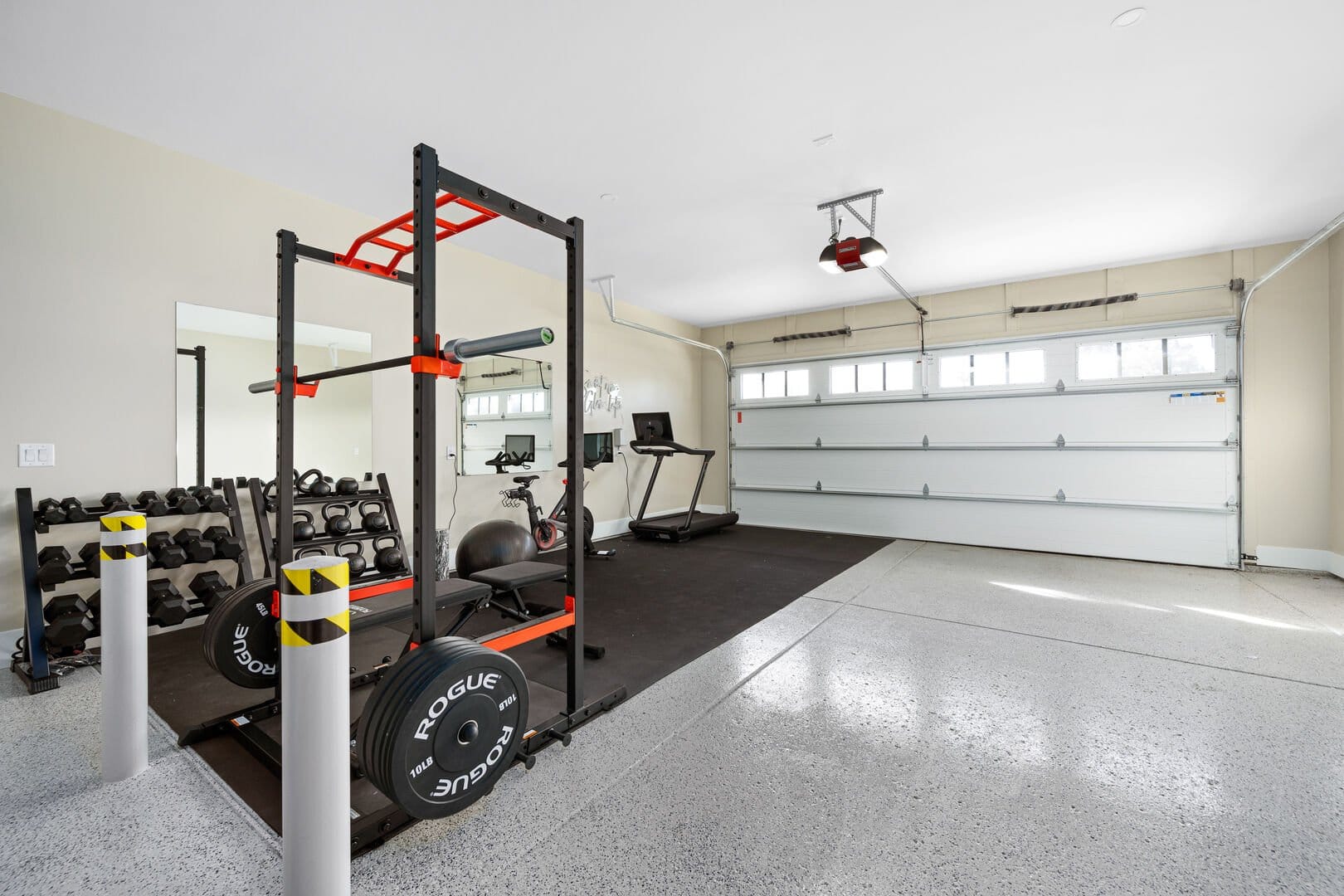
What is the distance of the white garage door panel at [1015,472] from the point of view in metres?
5.42

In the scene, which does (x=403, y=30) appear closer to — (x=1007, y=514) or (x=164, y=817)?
(x=164, y=817)

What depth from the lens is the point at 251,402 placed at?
3.74m

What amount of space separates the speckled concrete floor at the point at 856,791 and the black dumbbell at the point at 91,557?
0.50m

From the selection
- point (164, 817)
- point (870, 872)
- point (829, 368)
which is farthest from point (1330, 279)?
point (164, 817)

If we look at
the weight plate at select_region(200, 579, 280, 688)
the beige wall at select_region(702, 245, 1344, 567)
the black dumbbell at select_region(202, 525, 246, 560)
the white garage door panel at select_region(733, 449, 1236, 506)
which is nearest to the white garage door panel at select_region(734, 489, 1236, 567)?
the white garage door panel at select_region(733, 449, 1236, 506)

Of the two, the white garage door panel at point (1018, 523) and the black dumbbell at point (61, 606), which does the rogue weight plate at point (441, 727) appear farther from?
the white garage door panel at point (1018, 523)

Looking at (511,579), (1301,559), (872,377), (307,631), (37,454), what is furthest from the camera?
(872,377)

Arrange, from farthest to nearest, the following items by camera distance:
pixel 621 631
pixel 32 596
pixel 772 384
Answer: pixel 772 384
pixel 621 631
pixel 32 596

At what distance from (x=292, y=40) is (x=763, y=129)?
7.55ft

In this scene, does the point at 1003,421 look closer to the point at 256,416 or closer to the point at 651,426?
the point at 651,426

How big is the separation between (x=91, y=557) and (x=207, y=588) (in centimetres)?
52

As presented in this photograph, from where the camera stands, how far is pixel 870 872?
151 cm

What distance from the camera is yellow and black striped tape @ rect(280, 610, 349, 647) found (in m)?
1.21

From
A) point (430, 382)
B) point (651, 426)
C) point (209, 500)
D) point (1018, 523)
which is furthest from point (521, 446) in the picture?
point (1018, 523)
